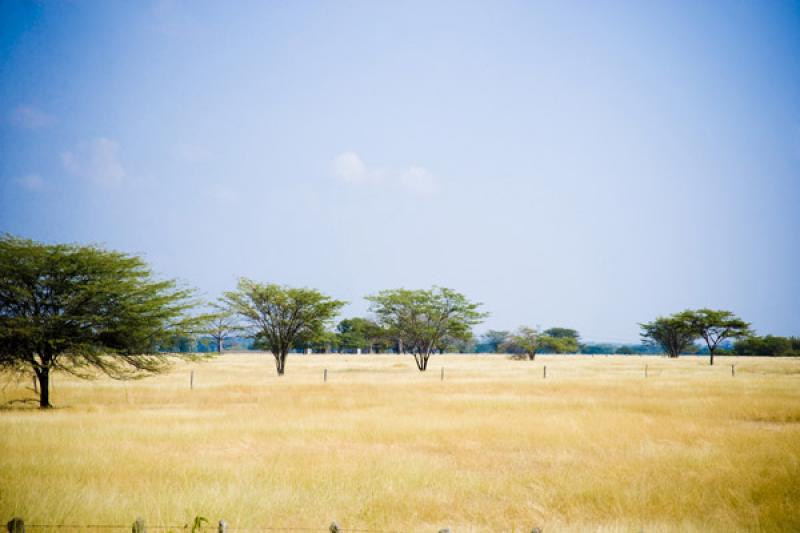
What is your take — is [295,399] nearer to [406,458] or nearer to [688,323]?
[406,458]

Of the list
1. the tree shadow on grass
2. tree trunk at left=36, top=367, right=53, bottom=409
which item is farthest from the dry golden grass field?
tree trunk at left=36, top=367, right=53, bottom=409

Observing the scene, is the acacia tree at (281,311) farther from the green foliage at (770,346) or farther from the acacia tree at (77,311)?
the green foliage at (770,346)

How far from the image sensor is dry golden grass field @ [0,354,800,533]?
347 inches

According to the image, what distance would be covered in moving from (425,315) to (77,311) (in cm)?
4019

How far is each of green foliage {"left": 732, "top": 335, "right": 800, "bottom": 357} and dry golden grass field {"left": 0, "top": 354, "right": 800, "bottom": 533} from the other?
390ft

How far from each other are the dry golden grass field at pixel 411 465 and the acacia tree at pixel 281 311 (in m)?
20.8

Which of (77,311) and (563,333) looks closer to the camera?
(77,311)

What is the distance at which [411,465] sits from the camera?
12234 mm

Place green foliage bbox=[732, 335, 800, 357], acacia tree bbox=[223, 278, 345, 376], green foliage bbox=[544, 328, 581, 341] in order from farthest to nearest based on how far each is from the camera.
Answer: green foliage bbox=[544, 328, 581, 341]
green foliage bbox=[732, 335, 800, 357]
acacia tree bbox=[223, 278, 345, 376]

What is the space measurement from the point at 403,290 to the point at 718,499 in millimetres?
49688

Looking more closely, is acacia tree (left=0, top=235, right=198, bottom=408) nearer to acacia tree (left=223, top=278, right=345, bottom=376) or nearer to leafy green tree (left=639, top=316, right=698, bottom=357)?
acacia tree (left=223, top=278, right=345, bottom=376)

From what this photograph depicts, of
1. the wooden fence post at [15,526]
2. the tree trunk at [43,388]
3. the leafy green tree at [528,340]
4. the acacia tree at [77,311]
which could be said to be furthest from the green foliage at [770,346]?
the wooden fence post at [15,526]

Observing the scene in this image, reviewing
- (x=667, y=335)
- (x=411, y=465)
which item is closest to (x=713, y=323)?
(x=667, y=335)

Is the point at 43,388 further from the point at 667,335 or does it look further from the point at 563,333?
the point at 563,333
